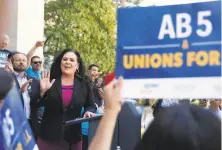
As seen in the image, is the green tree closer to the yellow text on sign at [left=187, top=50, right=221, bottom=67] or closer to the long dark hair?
the long dark hair

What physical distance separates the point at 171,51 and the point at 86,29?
16106 mm

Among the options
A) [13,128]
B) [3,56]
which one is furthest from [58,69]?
[13,128]

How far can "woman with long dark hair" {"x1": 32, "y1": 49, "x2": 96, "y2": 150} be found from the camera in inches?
212

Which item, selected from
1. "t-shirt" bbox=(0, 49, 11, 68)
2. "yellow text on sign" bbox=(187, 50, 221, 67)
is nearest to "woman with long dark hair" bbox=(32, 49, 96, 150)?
"t-shirt" bbox=(0, 49, 11, 68)

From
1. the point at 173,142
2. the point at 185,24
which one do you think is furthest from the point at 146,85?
the point at 173,142

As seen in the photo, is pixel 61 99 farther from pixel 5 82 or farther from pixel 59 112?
pixel 5 82

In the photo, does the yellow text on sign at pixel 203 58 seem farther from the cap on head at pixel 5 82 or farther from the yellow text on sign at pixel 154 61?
the cap on head at pixel 5 82

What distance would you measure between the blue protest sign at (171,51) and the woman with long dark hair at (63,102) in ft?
9.08

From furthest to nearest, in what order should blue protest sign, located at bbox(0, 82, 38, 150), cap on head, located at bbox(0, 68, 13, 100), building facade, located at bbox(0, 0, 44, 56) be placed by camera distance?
building facade, located at bbox(0, 0, 44, 56) → blue protest sign, located at bbox(0, 82, 38, 150) → cap on head, located at bbox(0, 68, 13, 100)

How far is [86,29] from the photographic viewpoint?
1858cm

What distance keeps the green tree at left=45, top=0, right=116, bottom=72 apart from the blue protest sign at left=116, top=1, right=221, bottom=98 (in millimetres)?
15921

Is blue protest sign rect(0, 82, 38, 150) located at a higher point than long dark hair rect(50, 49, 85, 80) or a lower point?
lower

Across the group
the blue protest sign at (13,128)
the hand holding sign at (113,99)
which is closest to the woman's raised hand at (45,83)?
the blue protest sign at (13,128)

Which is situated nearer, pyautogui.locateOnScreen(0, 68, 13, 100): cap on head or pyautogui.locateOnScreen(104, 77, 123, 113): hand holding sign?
pyautogui.locateOnScreen(104, 77, 123, 113): hand holding sign
